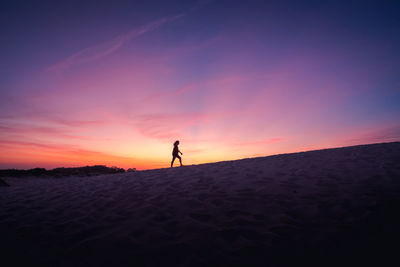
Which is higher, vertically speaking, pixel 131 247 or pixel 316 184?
pixel 316 184

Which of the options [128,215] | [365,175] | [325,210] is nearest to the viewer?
[325,210]

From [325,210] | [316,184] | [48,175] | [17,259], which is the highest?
[48,175]

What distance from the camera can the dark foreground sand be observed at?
3381mm

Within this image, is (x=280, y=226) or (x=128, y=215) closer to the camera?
(x=280, y=226)

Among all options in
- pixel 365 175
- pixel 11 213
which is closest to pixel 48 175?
pixel 11 213

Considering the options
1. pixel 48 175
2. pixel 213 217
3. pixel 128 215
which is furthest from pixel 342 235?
pixel 48 175

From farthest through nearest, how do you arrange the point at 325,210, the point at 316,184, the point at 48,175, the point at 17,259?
the point at 48,175
the point at 316,184
the point at 325,210
the point at 17,259

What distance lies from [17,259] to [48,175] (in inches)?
799

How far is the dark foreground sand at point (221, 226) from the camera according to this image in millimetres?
3381

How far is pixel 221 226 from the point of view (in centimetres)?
442

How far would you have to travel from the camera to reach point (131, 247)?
3842 millimetres

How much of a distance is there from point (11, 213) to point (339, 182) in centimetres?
1049

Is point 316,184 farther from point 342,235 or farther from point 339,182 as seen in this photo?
point 342,235

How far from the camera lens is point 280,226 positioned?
14.0 ft
